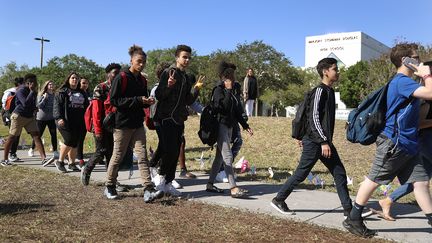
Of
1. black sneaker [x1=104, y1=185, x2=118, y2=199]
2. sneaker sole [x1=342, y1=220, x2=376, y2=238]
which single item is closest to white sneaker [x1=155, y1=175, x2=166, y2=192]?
black sneaker [x1=104, y1=185, x2=118, y2=199]

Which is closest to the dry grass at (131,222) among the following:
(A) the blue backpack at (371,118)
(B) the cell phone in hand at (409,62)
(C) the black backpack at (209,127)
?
(C) the black backpack at (209,127)

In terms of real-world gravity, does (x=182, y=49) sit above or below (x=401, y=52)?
above

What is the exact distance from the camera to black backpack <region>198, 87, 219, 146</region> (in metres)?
5.79

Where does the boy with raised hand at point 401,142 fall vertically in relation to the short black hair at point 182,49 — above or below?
below

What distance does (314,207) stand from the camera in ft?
17.6

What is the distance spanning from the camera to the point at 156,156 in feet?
21.1

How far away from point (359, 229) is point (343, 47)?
94508 mm

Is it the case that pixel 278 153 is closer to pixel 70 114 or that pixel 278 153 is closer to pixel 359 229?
pixel 70 114

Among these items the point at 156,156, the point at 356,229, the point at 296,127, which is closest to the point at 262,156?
the point at 156,156

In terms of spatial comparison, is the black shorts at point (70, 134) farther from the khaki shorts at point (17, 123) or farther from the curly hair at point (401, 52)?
the curly hair at point (401, 52)

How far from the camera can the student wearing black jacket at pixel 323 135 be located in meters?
4.62

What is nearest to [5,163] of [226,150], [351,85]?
[226,150]

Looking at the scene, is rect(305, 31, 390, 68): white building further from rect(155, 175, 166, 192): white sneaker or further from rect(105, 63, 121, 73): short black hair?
rect(155, 175, 166, 192): white sneaker

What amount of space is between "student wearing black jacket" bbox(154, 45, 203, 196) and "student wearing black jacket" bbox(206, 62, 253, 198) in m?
0.48
